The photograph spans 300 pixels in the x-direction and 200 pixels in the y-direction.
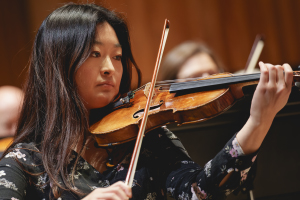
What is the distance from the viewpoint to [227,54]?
2.71 metres

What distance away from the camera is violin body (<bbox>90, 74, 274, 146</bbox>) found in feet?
2.72

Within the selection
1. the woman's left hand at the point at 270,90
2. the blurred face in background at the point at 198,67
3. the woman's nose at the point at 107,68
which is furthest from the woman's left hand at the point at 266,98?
the blurred face in background at the point at 198,67

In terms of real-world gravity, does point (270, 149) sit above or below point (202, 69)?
below

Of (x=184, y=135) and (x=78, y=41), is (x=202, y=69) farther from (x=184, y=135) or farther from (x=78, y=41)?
(x=78, y=41)

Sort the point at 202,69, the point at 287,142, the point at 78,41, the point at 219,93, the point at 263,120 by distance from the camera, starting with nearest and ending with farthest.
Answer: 1. the point at 263,120
2. the point at 219,93
3. the point at 78,41
4. the point at 287,142
5. the point at 202,69

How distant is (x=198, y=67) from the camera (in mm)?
Answer: 1750

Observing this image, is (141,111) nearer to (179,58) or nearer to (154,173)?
(154,173)

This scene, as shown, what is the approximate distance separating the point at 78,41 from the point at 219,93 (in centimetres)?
43

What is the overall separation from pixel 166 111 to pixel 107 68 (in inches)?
8.7

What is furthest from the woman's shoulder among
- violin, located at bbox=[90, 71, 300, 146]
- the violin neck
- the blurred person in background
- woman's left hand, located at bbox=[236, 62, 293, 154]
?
the blurred person in background

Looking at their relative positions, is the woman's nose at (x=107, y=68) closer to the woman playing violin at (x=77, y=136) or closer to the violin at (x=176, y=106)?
the woman playing violin at (x=77, y=136)

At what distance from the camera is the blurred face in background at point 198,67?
5.65 feet

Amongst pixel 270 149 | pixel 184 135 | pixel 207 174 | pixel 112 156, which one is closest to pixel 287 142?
pixel 270 149

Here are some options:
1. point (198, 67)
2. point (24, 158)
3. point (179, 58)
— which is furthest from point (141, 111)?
point (179, 58)
